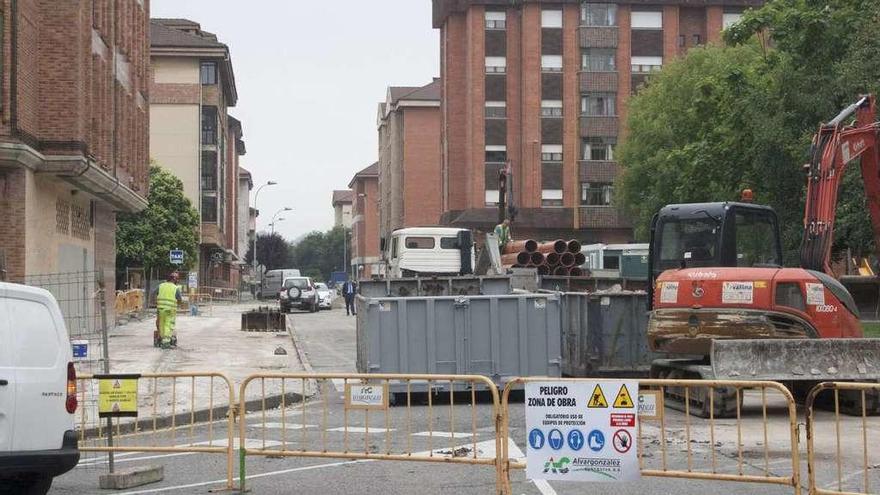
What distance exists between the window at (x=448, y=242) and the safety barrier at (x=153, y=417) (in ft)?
35.1

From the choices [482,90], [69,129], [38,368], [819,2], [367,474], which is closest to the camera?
[38,368]

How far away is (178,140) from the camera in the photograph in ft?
278

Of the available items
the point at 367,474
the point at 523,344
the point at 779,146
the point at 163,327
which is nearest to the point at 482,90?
the point at 779,146

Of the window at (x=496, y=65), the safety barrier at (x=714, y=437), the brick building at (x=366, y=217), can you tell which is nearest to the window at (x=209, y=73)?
the window at (x=496, y=65)

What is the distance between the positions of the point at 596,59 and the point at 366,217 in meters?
76.9

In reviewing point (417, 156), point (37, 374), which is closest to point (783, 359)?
point (37, 374)

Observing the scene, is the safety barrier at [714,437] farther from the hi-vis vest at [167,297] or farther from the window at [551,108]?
the window at [551,108]

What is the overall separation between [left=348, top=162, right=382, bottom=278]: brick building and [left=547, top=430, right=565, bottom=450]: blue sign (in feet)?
408

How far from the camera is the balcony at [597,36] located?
72.1m

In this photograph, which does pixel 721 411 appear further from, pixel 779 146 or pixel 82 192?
pixel 82 192

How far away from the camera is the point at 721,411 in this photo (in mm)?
16312

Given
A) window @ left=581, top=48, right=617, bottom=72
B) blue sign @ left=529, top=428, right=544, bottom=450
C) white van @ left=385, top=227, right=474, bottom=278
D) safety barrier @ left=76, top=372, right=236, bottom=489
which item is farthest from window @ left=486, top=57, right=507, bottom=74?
blue sign @ left=529, top=428, right=544, bottom=450

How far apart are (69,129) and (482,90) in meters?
45.1

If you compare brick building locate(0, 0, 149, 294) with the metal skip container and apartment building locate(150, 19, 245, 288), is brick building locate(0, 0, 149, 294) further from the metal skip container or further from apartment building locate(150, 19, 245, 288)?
apartment building locate(150, 19, 245, 288)
